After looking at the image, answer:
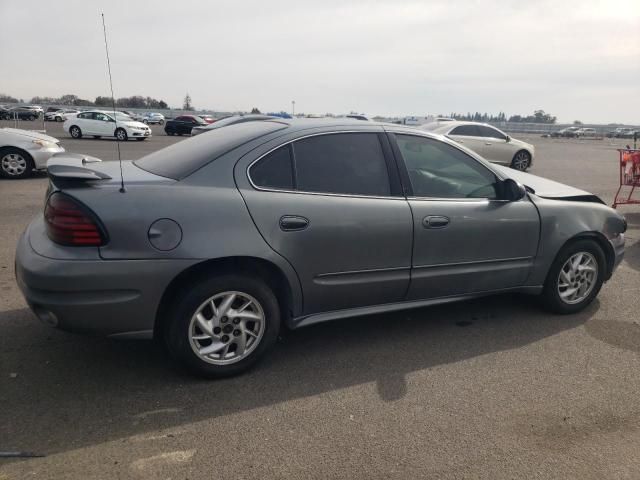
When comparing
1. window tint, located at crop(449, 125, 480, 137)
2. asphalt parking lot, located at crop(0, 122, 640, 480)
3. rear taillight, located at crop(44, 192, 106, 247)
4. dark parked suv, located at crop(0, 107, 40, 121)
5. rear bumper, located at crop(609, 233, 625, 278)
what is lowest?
asphalt parking lot, located at crop(0, 122, 640, 480)

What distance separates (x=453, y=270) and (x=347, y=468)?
6.07 ft

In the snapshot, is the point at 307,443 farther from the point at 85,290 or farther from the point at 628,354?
the point at 628,354

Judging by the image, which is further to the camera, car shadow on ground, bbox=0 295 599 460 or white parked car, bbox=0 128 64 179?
white parked car, bbox=0 128 64 179

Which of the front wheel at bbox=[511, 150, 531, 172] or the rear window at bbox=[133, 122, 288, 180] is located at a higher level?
the rear window at bbox=[133, 122, 288, 180]

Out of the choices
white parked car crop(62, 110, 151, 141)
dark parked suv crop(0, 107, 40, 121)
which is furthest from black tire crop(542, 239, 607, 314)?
dark parked suv crop(0, 107, 40, 121)

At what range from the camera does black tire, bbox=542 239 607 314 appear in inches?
173

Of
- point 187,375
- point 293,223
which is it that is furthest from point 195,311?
point 293,223

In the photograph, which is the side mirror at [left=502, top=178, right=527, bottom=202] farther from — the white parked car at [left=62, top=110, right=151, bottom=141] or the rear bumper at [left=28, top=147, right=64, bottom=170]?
the white parked car at [left=62, top=110, right=151, bottom=141]

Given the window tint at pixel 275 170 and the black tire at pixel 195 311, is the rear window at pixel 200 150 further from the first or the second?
the black tire at pixel 195 311

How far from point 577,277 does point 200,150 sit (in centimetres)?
332

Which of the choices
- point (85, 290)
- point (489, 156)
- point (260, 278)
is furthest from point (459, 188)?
point (489, 156)

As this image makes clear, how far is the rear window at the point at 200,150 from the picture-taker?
10.9ft

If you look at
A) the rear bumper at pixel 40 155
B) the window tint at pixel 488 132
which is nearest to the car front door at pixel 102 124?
the rear bumper at pixel 40 155

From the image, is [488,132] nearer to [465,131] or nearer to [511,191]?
[465,131]
